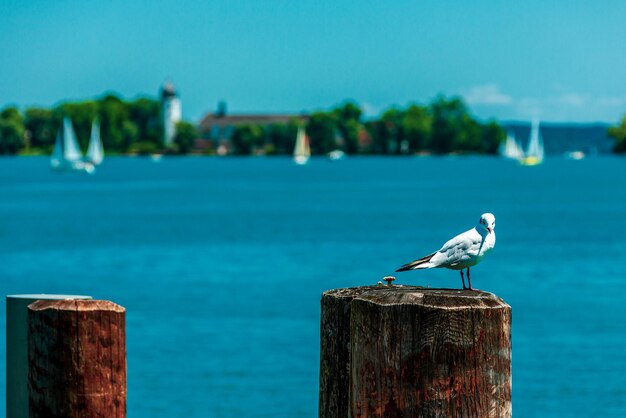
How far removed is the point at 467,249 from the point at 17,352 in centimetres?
205

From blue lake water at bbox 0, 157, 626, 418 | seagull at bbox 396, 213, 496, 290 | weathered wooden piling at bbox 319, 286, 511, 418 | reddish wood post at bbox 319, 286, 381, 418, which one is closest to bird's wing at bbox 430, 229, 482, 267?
seagull at bbox 396, 213, 496, 290

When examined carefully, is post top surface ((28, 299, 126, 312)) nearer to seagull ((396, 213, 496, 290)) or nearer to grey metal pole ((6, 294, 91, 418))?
grey metal pole ((6, 294, 91, 418))

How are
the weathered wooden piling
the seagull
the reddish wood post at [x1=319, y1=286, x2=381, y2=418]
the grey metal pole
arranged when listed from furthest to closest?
the seagull → the reddish wood post at [x1=319, y1=286, x2=381, y2=418] → the grey metal pole → the weathered wooden piling

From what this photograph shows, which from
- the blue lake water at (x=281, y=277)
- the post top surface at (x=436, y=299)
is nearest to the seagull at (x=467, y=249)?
the post top surface at (x=436, y=299)

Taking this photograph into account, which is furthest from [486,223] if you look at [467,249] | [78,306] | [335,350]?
[78,306]

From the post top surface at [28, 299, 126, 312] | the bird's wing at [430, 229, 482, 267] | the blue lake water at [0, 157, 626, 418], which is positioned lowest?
the blue lake water at [0, 157, 626, 418]

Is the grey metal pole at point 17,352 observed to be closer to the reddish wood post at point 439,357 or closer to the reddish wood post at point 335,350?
the reddish wood post at point 335,350

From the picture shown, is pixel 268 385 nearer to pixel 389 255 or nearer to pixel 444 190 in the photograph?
pixel 389 255

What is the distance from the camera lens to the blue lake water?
2497cm

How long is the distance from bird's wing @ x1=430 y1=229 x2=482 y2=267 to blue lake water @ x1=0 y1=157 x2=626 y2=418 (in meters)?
16.8

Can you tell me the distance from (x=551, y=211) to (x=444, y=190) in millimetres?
41169

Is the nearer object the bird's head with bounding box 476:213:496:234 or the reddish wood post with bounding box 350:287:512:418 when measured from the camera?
the reddish wood post with bounding box 350:287:512:418

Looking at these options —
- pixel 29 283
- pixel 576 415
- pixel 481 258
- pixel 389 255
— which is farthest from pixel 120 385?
pixel 389 255

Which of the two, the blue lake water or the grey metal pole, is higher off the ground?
the grey metal pole
